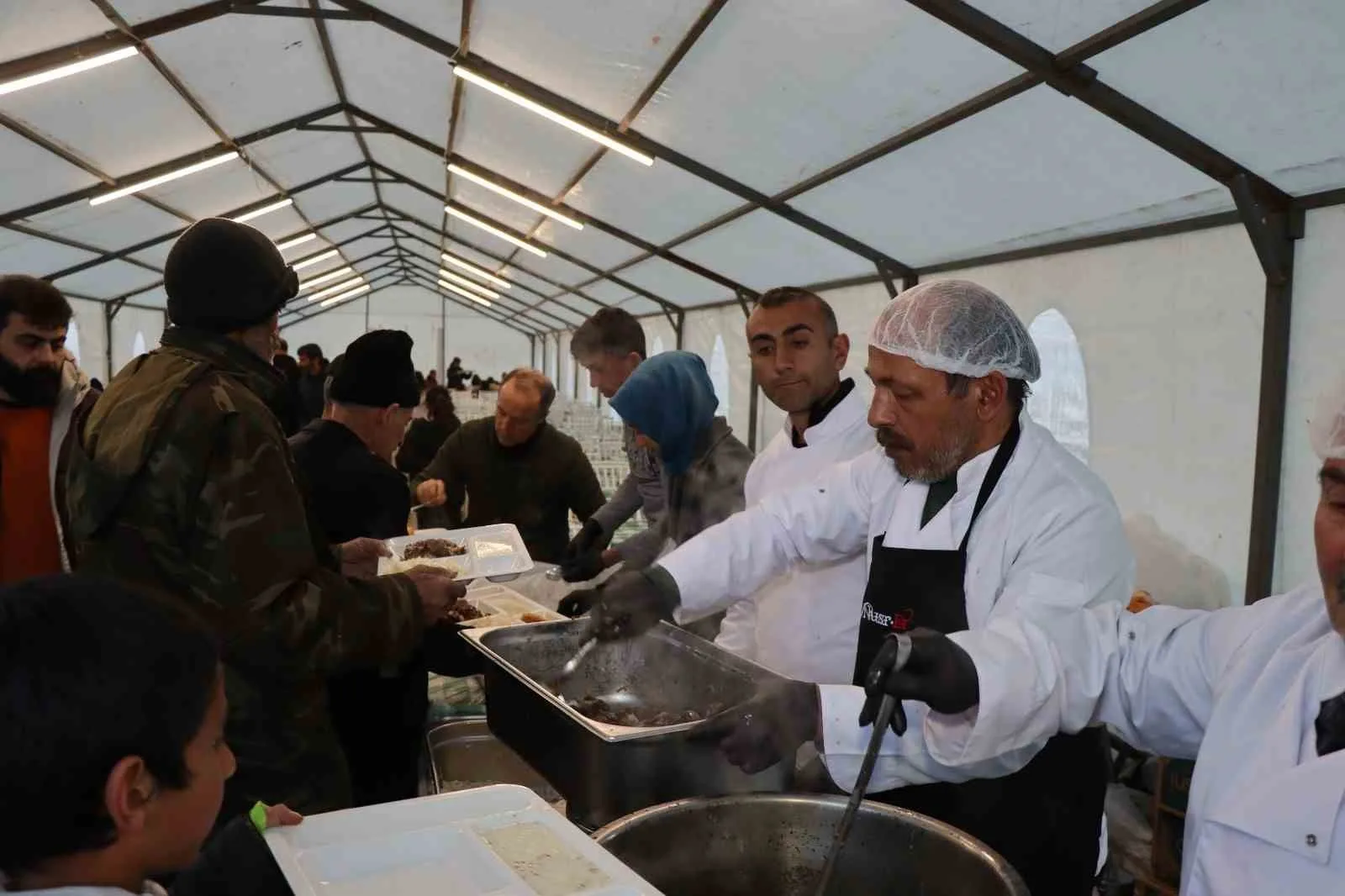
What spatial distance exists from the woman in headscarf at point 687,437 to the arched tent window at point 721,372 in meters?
5.47

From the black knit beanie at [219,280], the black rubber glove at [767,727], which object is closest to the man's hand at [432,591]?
the black knit beanie at [219,280]

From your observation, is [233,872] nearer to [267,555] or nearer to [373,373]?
[267,555]

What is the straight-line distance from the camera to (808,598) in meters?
2.07

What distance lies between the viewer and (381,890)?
0.91 meters

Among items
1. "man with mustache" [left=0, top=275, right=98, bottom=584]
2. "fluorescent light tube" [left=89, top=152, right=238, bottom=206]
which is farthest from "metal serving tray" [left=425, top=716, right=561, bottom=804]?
"fluorescent light tube" [left=89, top=152, right=238, bottom=206]

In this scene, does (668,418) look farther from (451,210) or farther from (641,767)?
(451,210)

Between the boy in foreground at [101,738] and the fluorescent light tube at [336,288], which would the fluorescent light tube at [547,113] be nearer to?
the boy in foreground at [101,738]

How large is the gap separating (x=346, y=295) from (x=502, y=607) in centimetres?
2135

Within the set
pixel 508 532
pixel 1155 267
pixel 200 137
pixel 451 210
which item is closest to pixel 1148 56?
pixel 1155 267

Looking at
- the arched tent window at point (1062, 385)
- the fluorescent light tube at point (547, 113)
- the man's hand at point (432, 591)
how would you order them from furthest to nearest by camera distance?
1. the fluorescent light tube at point (547, 113)
2. the arched tent window at point (1062, 385)
3. the man's hand at point (432, 591)

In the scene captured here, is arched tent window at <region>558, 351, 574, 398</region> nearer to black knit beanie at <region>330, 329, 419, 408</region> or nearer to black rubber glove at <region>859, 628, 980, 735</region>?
black knit beanie at <region>330, 329, 419, 408</region>

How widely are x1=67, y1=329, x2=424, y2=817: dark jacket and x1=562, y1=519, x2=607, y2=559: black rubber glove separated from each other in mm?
1907

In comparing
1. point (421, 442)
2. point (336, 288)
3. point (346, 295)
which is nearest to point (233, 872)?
point (421, 442)

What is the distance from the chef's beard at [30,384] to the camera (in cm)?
232
